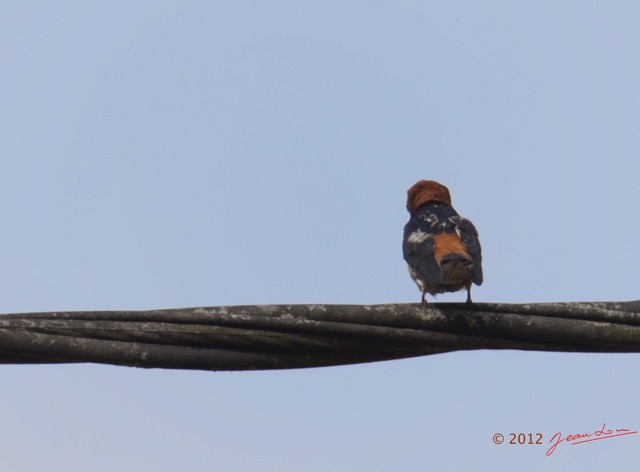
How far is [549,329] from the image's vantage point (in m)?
4.62

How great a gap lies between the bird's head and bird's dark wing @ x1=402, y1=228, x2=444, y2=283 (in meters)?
1.13

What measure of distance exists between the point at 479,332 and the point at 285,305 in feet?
2.70

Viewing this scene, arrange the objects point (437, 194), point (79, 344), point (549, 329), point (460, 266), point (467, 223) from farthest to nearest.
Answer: point (437, 194) → point (467, 223) → point (460, 266) → point (549, 329) → point (79, 344)

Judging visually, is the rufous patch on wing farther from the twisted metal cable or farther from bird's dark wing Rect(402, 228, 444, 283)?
the twisted metal cable

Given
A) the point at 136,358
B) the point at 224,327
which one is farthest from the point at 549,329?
the point at 136,358

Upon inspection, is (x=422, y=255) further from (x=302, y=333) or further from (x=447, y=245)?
(x=302, y=333)

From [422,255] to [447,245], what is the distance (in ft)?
0.63

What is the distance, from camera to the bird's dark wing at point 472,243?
6250 mm

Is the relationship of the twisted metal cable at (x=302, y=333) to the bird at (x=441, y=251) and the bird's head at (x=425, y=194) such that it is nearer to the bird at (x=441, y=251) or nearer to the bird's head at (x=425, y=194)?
the bird at (x=441, y=251)

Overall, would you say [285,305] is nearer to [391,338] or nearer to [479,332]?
[391,338]

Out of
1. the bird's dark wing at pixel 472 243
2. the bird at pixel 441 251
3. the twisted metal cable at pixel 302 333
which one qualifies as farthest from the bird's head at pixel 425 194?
the twisted metal cable at pixel 302 333

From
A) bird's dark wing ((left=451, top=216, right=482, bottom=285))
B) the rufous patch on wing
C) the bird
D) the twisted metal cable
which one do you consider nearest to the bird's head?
the bird

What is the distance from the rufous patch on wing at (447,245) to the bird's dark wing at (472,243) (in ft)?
0.13

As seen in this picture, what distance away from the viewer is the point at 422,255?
661 cm
